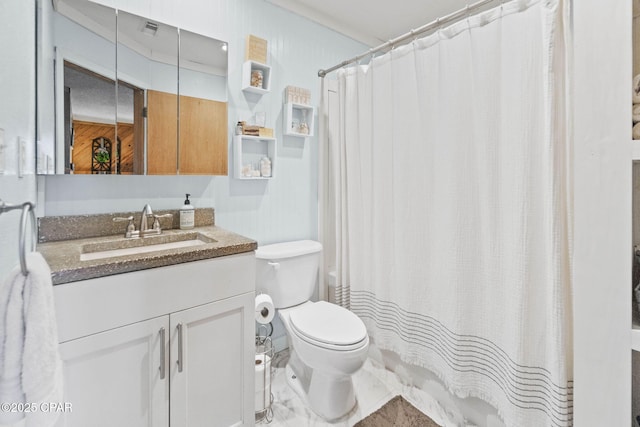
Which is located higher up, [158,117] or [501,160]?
[158,117]

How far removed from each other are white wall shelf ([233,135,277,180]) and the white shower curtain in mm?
520

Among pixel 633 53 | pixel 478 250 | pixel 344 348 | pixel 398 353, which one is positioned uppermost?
pixel 633 53

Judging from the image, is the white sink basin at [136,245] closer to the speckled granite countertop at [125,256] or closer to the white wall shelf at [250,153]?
the speckled granite countertop at [125,256]

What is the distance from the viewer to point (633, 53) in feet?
2.75

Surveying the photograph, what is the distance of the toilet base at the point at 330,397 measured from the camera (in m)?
1.63

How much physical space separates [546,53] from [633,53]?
15.5 inches

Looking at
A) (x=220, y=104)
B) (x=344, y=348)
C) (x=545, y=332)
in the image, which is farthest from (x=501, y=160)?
(x=220, y=104)

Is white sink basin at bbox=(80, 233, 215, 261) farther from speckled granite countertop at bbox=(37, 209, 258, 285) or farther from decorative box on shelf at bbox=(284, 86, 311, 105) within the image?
decorative box on shelf at bbox=(284, 86, 311, 105)

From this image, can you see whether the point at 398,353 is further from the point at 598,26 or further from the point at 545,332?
the point at 598,26

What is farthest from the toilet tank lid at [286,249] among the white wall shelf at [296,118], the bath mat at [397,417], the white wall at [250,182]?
the bath mat at [397,417]

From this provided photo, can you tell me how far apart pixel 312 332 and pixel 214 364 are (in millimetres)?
490

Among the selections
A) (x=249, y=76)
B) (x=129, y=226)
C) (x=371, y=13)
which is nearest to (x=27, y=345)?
(x=129, y=226)

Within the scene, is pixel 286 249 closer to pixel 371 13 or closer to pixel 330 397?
pixel 330 397

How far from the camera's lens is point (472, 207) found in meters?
1.49
